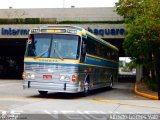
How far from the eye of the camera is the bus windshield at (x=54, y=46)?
18.8 meters

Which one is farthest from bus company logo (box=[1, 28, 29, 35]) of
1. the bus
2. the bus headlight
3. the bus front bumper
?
the bus headlight

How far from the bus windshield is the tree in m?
5.27

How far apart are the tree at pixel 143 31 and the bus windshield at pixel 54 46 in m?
5.27

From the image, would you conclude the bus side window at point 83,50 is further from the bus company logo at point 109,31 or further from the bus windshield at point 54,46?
the bus company logo at point 109,31

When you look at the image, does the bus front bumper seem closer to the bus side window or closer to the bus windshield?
the bus windshield

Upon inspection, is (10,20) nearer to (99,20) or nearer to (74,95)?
(99,20)

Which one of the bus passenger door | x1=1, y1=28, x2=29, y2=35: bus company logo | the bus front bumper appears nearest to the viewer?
the bus front bumper

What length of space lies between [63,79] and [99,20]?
27.8 m

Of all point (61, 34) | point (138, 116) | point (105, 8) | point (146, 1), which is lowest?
point (138, 116)

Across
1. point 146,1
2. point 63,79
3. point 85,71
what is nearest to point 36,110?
point 63,79

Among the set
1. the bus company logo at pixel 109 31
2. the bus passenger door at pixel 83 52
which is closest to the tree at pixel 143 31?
the bus passenger door at pixel 83 52

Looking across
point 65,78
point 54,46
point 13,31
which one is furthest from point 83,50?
point 13,31

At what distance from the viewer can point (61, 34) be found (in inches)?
754

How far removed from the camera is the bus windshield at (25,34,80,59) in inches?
740
